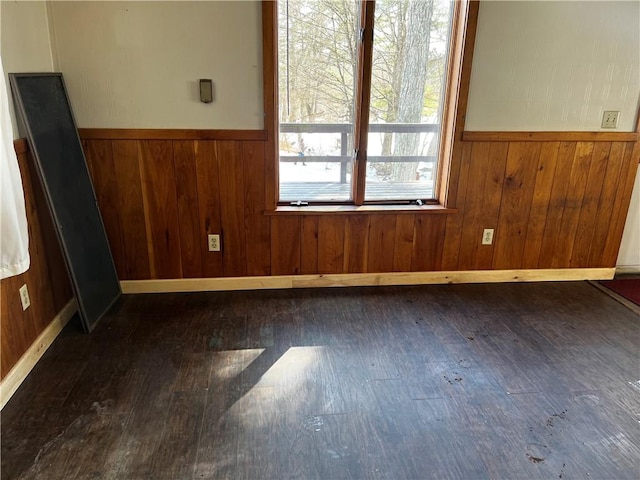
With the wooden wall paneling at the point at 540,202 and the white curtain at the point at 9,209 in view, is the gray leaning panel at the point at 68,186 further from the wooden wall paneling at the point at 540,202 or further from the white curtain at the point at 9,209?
the wooden wall paneling at the point at 540,202

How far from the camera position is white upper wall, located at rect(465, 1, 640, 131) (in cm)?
271

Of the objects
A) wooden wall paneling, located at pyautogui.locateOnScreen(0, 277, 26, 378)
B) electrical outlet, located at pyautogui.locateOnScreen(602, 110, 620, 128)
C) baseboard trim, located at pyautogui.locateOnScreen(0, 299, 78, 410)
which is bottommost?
baseboard trim, located at pyautogui.locateOnScreen(0, 299, 78, 410)

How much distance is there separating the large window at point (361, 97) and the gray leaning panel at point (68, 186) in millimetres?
1126

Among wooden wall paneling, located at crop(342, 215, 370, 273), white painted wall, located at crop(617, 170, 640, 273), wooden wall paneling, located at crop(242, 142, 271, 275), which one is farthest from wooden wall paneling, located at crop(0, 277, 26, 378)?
white painted wall, located at crop(617, 170, 640, 273)

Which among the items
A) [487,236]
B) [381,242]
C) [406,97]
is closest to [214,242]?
[381,242]

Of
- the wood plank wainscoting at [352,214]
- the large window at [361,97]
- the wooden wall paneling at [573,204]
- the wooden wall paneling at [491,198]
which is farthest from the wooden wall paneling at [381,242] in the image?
the wooden wall paneling at [573,204]

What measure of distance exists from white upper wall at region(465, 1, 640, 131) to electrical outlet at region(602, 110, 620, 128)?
0.10 ft

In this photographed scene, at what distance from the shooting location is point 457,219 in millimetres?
3080

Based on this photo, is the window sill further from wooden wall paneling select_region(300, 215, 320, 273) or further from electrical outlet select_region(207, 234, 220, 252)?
electrical outlet select_region(207, 234, 220, 252)

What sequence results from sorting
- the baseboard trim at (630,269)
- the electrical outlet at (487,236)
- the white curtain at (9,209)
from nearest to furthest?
the white curtain at (9,209)
the electrical outlet at (487,236)
the baseboard trim at (630,269)

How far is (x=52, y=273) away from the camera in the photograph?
241 centimetres

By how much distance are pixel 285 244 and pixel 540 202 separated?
170 cm

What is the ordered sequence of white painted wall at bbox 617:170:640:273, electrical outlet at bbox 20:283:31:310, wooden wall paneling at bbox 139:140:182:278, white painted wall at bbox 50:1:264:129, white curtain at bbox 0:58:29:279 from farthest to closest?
white painted wall at bbox 617:170:640:273 → wooden wall paneling at bbox 139:140:182:278 → white painted wall at bbox 50:1:264:129 → electrical outlet at bbox 20:283:31:310 → white curtain at bbox 0:58:29:279

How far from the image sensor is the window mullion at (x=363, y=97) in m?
2.69
